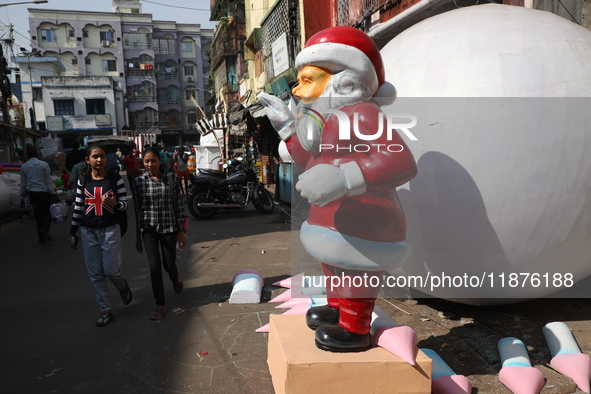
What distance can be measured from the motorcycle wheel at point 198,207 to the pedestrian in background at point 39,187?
278cm

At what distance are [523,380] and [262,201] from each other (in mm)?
7713

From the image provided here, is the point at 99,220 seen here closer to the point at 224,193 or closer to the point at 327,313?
the point at 327,313

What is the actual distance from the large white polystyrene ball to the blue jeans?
2.71 metres

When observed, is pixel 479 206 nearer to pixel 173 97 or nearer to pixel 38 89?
pixel 38 89

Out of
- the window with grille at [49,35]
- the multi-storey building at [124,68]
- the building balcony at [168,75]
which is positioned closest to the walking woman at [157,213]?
the multi-storey building at [124,68]

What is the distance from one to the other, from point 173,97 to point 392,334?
4952cm

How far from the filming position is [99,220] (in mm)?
4008

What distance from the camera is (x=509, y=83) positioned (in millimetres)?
2869

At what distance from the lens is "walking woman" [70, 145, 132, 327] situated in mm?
4008

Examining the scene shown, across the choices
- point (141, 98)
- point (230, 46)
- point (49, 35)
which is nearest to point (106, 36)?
point (49, 35)

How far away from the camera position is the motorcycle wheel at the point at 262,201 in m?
9.88

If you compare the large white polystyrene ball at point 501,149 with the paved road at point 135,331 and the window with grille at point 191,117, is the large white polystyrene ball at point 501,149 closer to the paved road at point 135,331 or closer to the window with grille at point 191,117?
the paved road at point 135,331

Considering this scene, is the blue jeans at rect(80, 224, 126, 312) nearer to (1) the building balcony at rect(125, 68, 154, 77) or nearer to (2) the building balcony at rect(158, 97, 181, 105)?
(1) the building balcony at rect(125, 68, 154, 77)

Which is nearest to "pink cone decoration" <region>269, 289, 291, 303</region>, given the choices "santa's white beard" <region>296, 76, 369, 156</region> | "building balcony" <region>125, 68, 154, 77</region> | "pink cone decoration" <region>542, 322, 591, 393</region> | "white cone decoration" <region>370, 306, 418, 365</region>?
"white cone decoration" <region>370, 306, 418, 365</region>
